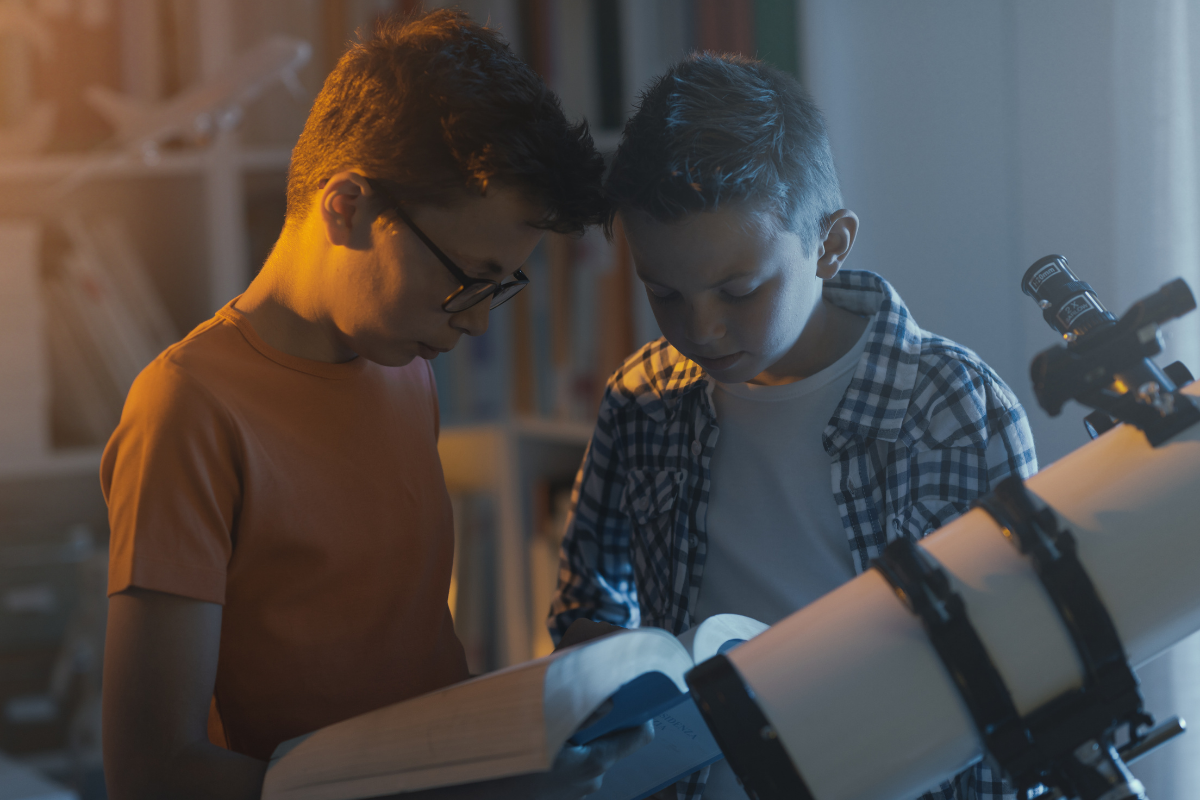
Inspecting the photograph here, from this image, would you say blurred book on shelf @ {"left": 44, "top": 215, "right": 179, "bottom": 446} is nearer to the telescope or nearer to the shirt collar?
the shirt collar

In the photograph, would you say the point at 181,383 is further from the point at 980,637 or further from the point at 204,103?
the point at 204,103

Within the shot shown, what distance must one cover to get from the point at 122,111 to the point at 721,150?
4.21ft

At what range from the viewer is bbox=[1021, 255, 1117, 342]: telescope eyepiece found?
0.65 metres

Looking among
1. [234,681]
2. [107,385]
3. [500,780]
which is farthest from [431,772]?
[107,385]

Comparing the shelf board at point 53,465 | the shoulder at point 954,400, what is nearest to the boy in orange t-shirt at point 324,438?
the shoulder at point 954,400

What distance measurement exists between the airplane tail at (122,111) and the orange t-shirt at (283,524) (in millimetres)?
1085

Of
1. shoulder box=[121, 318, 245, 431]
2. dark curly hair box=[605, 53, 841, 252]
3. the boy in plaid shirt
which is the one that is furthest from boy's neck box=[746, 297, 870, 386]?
shoulder box=[121, 318, 245, 431]

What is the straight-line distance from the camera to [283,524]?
0.77 m

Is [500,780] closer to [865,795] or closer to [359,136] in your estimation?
[865,795]

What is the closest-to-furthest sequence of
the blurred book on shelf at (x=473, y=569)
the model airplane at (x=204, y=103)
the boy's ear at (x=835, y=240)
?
the boy's ear at (x=835, y=240), the model airplane at (x=204, y=103), the blurred book on shelf at (x=473, y=569)

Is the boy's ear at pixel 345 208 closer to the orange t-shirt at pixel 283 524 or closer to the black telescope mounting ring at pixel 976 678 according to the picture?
the orange t-shirt at pixel 283 524

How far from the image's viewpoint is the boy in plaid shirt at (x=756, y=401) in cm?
87

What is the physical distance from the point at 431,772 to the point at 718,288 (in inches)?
19.2

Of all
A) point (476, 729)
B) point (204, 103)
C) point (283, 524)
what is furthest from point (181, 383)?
point (204, 103)
